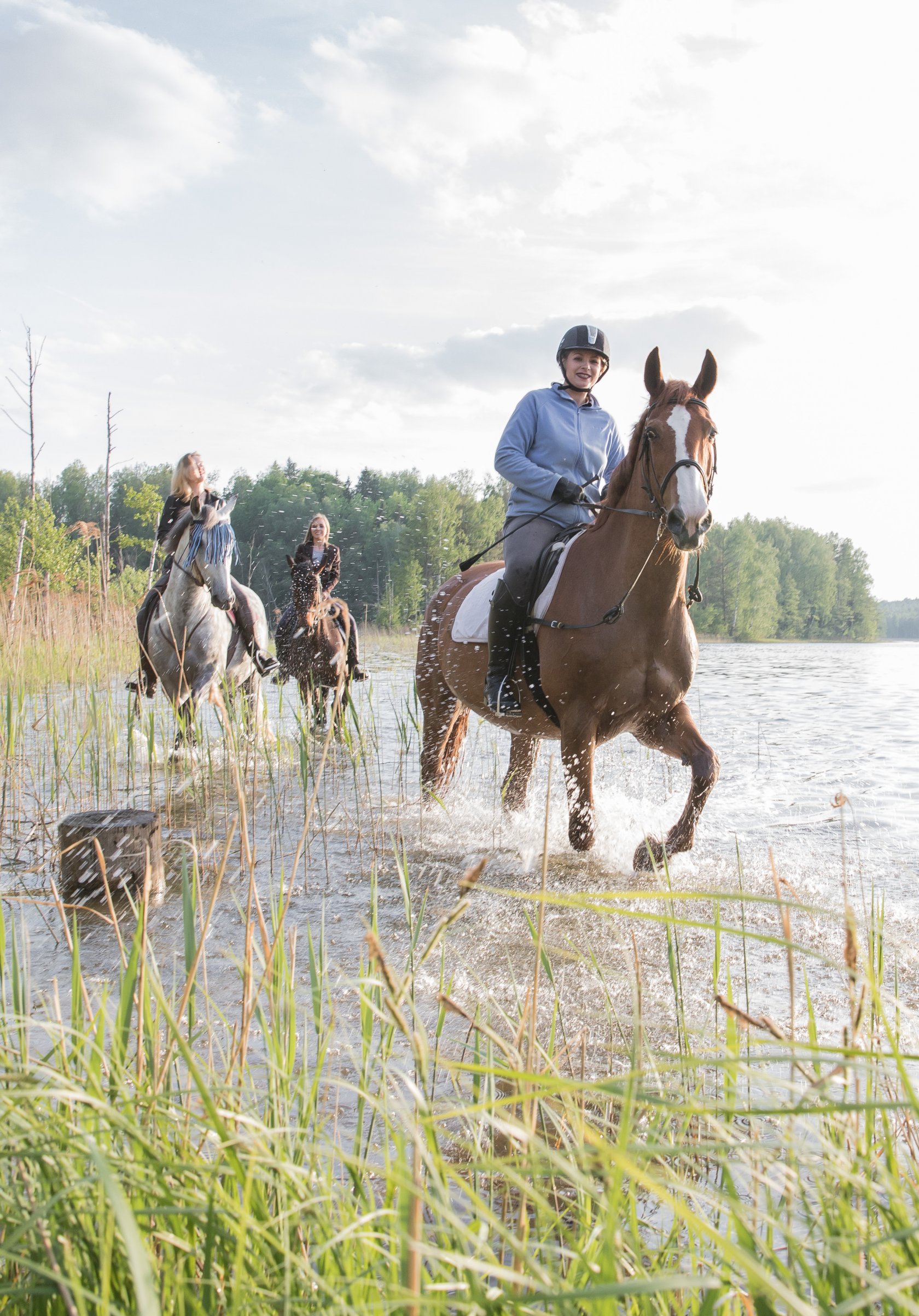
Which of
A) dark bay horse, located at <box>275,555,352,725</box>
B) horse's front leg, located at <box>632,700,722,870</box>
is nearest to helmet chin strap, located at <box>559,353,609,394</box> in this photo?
horse's front leg, located at <box>632,700,722,870</box>

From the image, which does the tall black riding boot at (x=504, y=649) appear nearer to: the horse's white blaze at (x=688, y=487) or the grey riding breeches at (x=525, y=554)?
the grey riding breeches at (x=525, y=554)

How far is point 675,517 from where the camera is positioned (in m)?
4.16

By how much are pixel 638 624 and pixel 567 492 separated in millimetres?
1056

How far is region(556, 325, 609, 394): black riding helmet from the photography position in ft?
18.4

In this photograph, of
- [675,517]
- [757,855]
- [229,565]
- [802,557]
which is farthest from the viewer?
[802,557]

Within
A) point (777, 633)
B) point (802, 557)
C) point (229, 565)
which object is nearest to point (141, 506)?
point (229, 565)

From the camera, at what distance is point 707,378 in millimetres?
4633

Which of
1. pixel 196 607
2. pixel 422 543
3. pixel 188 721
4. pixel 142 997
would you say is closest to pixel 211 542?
pixel 196 607

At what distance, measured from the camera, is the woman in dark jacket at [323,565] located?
10602 millimetres

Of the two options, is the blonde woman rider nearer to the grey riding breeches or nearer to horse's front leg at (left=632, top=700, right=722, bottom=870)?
the grey riding breeches

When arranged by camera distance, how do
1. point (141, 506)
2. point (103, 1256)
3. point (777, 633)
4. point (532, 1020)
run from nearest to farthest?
point (103, 1256), point (532, 1020), point (141, 506), point (777, 633)

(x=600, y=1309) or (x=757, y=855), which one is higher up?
(x=600, y=1309)

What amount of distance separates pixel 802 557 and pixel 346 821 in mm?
119717

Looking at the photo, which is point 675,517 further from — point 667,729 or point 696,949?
point 696,949
